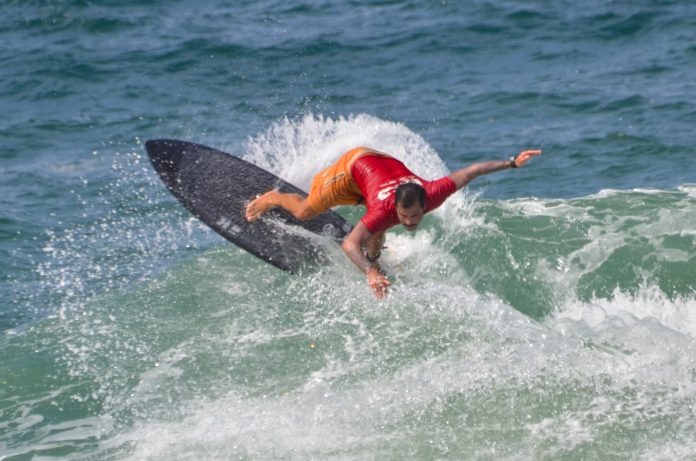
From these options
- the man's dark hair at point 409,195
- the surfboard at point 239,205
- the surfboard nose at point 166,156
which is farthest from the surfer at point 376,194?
the surfboard nose at point 166,156

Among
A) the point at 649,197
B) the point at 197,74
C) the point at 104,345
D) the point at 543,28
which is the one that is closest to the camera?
the point at 104,345

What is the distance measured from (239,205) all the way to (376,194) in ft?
7.18

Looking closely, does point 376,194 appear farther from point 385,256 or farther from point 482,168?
point 385,256

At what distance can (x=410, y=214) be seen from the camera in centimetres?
763

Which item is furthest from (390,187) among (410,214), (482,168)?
(482,168)

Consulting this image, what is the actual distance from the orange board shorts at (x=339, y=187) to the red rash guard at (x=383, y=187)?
7 centimetres

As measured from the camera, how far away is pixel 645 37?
1780 cm

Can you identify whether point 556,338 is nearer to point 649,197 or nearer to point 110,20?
point 649,197

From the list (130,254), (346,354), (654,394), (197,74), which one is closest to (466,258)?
(346,354)

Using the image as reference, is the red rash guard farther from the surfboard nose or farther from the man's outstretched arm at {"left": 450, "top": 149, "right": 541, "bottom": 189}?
the surfboard nose

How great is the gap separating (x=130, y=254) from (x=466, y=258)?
3645 mm

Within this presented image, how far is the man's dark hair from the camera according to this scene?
755 cm

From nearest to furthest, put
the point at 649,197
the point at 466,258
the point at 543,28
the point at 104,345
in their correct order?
the point at 104,345 < the point at 466,258 < the point at 649,197 < the point at 543,28

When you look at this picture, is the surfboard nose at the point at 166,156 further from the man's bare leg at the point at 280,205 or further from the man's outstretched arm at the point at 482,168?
the man's outstretched arm at the point at 482,168
